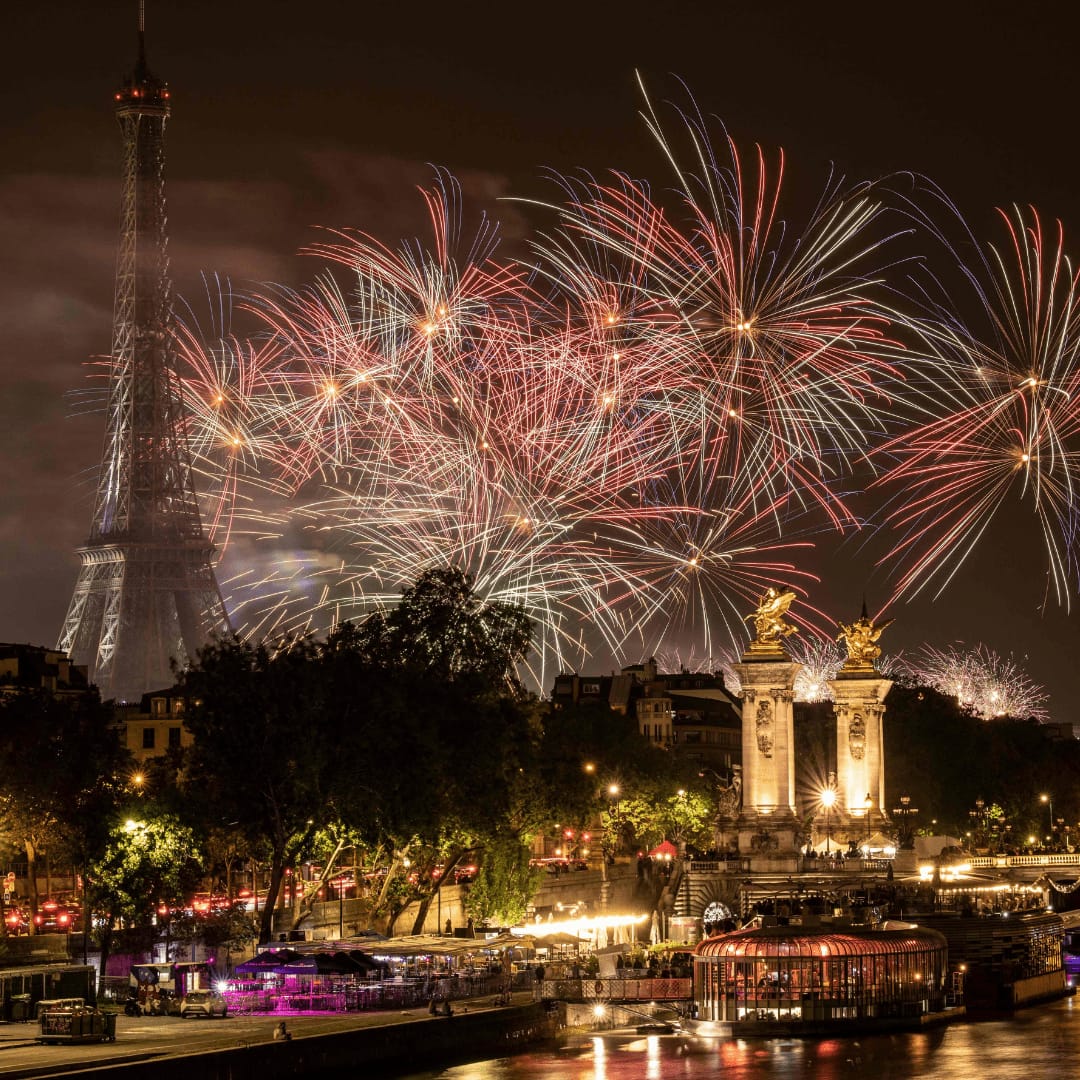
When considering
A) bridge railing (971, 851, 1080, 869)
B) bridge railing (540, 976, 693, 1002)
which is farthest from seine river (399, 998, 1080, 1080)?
bridge railing (971, 851, 1080, 869)

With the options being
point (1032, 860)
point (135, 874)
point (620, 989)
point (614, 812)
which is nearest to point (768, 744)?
point (614, 812)

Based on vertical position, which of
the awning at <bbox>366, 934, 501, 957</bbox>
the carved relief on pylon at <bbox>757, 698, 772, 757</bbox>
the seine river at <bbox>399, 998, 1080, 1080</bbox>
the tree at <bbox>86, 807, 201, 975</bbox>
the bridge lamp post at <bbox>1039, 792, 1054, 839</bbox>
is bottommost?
the seine river at <bbox>399, 998, 1080, 1080</bbox>

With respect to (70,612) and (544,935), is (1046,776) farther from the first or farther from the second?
(544,935)

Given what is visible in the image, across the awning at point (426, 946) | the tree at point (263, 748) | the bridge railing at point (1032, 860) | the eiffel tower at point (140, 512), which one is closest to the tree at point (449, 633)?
the tree at point (263, 748)

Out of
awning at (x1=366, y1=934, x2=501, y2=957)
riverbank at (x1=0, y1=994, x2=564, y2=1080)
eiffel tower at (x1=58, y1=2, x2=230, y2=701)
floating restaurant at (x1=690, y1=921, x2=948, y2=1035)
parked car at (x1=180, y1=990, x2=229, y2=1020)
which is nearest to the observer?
riverbank at (x1=0, y1=994, x2=564, y2=1080)

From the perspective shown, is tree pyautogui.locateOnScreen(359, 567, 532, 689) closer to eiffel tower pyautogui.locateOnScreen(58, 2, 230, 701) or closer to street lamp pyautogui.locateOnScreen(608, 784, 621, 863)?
street lamp pyautogui.locateOnScreen(608, 784, 621, 863)

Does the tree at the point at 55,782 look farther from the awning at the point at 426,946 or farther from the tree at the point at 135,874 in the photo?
the awning at the point at 426,946
